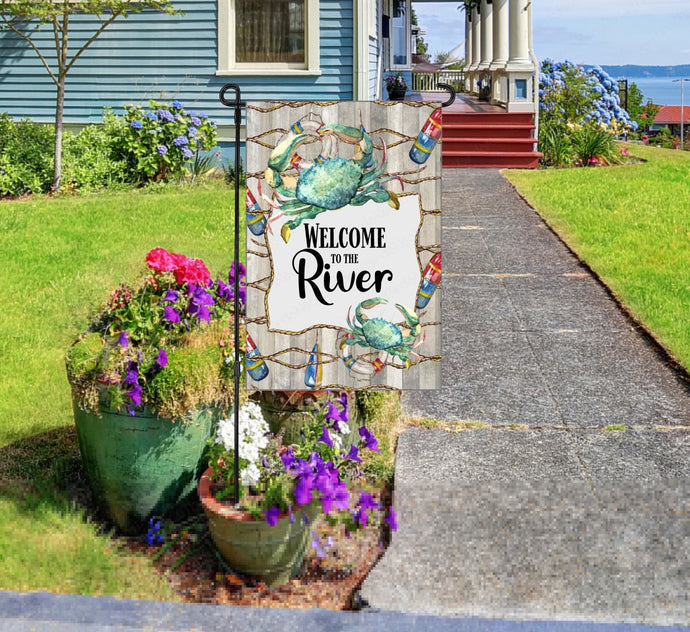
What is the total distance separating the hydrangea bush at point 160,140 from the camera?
13.2 m

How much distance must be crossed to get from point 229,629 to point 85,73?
1276cm

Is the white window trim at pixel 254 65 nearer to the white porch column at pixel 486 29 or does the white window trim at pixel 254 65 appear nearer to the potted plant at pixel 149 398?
the potted plant at pixel 149 398

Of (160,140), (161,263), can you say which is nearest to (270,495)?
(161,263)

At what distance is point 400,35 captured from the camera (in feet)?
77.9

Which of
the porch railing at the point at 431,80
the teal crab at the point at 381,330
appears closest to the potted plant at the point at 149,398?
the teal crab at the point at 381,330

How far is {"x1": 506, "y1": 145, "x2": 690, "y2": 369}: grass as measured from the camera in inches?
284

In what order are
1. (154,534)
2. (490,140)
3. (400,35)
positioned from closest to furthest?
(154,534) < (490,140) < (400,35)

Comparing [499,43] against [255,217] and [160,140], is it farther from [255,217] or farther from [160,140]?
[255,217]

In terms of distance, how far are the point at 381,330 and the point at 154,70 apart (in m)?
11.7

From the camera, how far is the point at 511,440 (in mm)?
4855

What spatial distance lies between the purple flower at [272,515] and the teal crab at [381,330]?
2.24 feet

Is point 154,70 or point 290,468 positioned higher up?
point 154,70

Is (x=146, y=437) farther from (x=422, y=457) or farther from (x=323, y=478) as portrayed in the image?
(x=422, y=457)

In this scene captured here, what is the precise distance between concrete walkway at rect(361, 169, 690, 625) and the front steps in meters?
7.80
